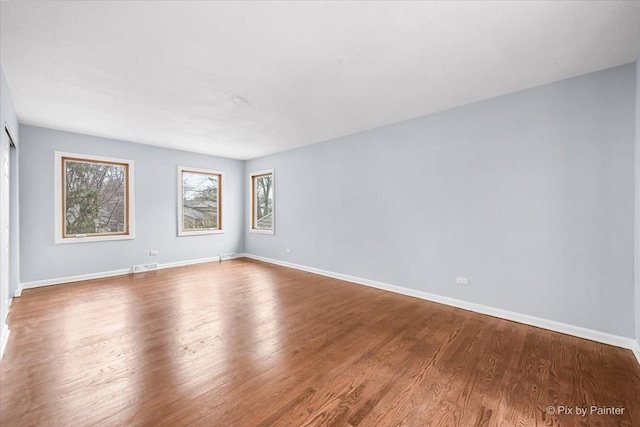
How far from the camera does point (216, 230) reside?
645cm

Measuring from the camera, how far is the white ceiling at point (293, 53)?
1807 millimetres

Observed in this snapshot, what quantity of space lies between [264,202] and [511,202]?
5082mm

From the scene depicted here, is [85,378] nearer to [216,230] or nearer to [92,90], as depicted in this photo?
[92,90]

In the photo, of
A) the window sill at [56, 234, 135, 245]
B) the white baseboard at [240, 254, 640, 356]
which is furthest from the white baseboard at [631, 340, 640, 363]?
the window sill at [56, 234, 135, 245]

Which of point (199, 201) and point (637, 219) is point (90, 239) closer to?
point (199, 201)

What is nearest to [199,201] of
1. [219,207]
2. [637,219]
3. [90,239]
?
[219,207]

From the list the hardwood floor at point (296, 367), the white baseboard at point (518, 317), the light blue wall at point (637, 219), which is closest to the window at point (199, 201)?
the hardwood floor at point (296, 367)

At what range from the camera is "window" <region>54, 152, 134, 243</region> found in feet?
14.6

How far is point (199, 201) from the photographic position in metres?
6.25

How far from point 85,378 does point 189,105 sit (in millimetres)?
2957

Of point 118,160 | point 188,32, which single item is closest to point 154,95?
point 188,32

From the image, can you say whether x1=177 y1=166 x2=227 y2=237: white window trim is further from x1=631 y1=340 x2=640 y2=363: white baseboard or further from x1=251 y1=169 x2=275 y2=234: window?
x1=631 y1=340 x2=640 y2=363: white baseboard

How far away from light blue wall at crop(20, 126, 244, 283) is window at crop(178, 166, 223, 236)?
0.13m

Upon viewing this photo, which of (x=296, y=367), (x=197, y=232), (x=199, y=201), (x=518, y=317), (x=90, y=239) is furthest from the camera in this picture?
(x=199, y=201)
